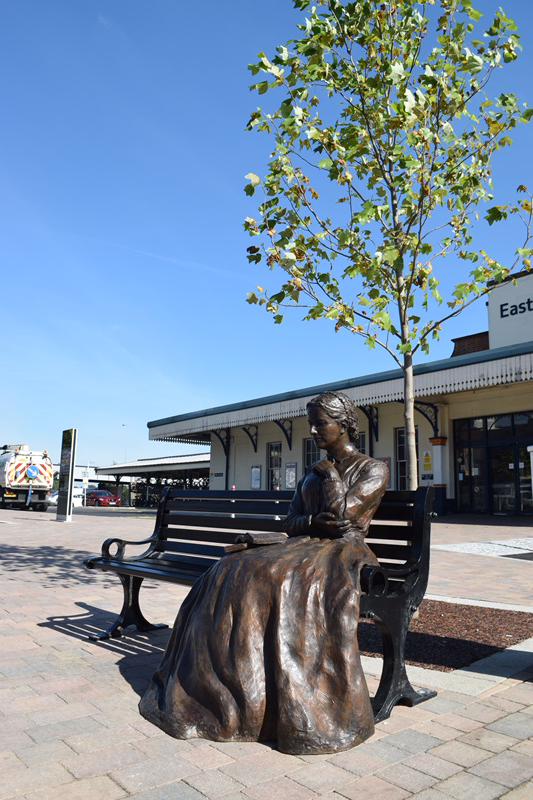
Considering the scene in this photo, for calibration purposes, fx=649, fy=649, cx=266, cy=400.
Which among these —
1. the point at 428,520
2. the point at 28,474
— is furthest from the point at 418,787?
the point at 28,474

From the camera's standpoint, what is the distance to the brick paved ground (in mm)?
2328

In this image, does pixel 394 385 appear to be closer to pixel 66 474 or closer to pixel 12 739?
pixel 66 474

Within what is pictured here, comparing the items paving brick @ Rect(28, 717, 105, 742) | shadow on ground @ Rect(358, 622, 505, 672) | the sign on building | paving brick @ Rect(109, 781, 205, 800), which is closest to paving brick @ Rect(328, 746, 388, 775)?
paving brick @ Rect(109, 781, 205, 800)

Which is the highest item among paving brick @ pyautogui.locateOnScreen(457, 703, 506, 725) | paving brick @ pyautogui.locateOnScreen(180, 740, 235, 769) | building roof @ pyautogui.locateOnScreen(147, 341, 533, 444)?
building roof @ pyautogui.locateOnScreen(147, 341, 533, 444)

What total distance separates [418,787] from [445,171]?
5.12 metres

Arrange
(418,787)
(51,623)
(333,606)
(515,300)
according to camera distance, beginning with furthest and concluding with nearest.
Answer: (515,300) → (51,623) → (333,606) → (418,787)

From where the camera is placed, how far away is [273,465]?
2808 cm

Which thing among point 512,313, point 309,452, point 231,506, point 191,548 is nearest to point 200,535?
point 191,548

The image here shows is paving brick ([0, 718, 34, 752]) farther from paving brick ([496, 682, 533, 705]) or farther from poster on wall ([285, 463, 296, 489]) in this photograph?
poster on wall ([285, 463, 296, 489])

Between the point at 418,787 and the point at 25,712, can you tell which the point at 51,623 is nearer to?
the point at 25,712

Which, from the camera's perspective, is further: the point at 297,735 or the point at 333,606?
the point at 333,606

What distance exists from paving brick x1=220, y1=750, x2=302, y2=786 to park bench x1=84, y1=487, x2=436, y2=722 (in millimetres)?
606

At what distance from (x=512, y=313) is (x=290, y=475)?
1057 cm

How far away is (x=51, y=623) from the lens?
5129 millimetres
